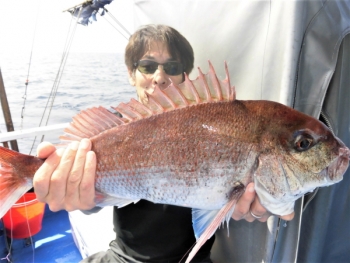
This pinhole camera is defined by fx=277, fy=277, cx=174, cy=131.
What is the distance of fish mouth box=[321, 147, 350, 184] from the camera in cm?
113

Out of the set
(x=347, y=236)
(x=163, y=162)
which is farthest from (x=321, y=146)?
(x=347, y=236)

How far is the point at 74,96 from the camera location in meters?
12.2

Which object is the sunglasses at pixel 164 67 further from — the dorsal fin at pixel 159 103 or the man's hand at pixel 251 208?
the man's hand at pixel 251 208

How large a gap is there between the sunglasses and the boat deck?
7.35 feet

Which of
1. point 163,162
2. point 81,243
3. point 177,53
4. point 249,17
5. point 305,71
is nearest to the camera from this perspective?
point 163,162

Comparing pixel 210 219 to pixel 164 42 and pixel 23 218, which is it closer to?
pixel 164 42

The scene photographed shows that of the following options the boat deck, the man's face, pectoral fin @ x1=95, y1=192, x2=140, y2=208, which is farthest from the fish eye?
the boat deck

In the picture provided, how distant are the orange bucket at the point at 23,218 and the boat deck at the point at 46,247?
0.09 metres

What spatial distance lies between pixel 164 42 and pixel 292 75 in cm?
111

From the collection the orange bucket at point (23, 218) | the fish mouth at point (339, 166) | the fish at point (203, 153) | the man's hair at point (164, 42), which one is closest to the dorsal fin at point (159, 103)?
the fish at point (203, 153)

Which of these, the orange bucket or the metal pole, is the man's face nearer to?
the orange bucket

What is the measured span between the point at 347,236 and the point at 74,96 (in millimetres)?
12033

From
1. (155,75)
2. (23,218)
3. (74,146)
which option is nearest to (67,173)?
(74,146)

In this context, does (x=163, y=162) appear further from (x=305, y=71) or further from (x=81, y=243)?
(x=81, y=243)
